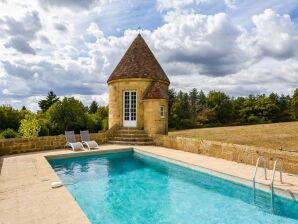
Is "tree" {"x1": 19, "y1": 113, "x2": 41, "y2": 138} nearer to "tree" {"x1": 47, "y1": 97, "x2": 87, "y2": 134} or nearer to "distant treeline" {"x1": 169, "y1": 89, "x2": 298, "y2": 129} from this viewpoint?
"tree" {"x1": 47, "y1": 97, "x2": 87, "y2": 134}

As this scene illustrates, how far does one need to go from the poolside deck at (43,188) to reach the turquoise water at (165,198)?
0.48m

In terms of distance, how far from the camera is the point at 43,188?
23.8 feet

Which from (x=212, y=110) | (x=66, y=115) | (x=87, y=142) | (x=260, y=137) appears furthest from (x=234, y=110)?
(x=87, y=142)

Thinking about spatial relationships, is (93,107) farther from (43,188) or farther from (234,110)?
(43,188)

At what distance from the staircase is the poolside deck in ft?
18.4

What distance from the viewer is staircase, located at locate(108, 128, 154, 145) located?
17625 mm

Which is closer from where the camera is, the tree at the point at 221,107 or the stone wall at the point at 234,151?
the stone wall at the point at 234,151

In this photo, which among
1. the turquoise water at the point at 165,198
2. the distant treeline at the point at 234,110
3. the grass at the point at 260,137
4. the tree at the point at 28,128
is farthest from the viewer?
the distant treeline at the point at 234,110

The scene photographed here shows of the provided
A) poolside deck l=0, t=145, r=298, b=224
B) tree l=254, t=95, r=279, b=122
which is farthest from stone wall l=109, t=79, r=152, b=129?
tree l=254, t=95, r=279, b=122

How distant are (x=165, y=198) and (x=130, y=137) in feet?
34.2

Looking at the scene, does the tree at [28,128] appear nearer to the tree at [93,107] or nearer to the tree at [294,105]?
the tree at [93,107]

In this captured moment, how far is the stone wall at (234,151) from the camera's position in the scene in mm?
8992

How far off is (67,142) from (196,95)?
57.7 metres

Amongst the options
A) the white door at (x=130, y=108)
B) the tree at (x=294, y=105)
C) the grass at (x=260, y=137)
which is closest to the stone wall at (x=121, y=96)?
the white door at (x=130, y=108)
